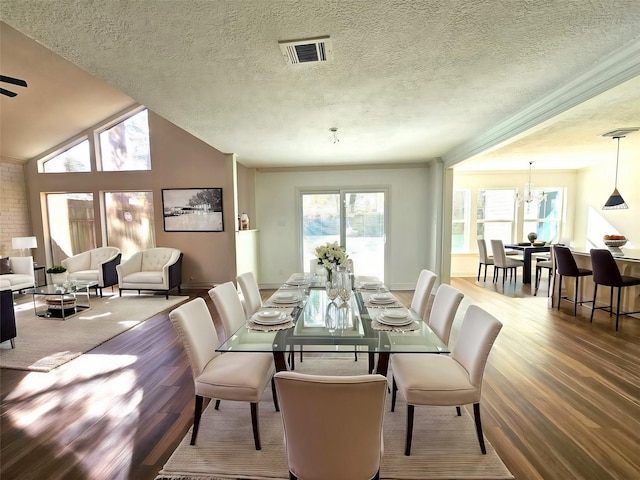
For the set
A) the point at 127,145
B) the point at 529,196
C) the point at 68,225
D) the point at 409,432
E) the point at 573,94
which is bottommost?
the point at 409,432

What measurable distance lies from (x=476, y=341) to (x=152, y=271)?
568 cm

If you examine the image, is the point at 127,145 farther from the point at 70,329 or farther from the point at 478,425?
the point at 478,425

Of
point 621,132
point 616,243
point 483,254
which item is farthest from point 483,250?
point 621,132

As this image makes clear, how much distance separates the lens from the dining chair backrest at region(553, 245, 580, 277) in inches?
164

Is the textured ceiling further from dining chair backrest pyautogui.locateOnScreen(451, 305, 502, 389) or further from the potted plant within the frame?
the potted plant


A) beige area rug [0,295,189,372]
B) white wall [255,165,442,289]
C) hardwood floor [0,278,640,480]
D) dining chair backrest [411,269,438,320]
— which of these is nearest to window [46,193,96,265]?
beige area rug [0,295,189,372]

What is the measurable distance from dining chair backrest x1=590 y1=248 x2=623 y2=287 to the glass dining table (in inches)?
123

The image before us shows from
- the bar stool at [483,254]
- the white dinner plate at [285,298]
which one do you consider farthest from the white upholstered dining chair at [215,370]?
the bar stool at [483,254]

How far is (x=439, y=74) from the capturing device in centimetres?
220

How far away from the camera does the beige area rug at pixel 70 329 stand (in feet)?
9.47

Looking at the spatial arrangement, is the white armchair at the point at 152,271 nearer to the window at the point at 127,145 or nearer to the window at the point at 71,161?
the window at the point at 127,145

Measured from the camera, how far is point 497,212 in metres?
6.95

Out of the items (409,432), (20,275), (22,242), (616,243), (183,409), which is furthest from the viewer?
(22,242)

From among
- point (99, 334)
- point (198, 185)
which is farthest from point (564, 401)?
point (198, 185)
